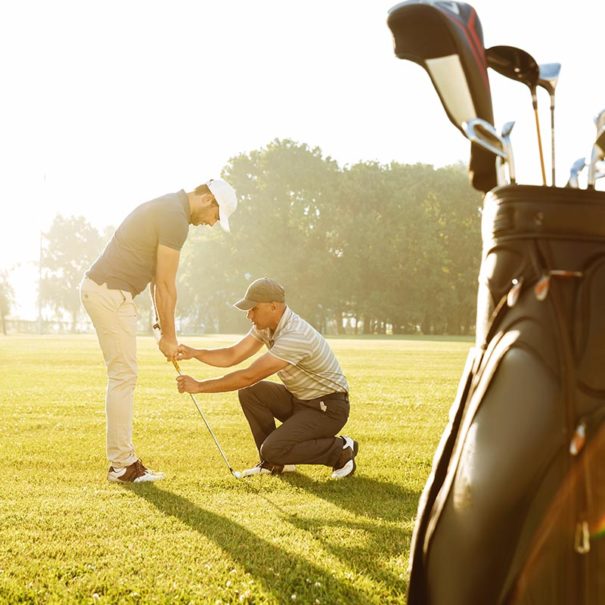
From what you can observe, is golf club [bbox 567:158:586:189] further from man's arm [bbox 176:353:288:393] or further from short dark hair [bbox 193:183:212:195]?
short dark hair [bbox 193:183:212:195]

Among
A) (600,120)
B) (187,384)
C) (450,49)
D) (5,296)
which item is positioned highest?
(5,296)

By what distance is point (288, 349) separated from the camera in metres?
6.38

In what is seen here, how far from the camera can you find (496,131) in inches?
71.6

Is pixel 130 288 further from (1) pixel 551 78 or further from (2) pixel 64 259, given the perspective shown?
(2) pixel 64 259

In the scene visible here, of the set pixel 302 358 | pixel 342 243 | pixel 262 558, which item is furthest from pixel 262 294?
pixel 342 243

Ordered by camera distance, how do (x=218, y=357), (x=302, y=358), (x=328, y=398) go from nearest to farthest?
(x=302, y=358) < (x=328, y=398) < (x=218, y=357)

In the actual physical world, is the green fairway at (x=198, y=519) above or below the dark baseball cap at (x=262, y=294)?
below

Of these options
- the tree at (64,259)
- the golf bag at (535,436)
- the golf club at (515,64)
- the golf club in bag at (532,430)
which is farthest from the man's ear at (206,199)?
the tree at (64,259)

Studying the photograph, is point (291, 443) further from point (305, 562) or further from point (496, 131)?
point (496, 131)

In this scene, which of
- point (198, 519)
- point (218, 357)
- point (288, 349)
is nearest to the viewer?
point (198, 519)

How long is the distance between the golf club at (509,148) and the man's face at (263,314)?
470 centimetres

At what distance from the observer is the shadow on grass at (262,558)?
12.4 ft

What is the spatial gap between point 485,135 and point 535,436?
68cm

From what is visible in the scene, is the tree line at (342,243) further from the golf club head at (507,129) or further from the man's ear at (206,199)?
the golf club head at (507,129)
